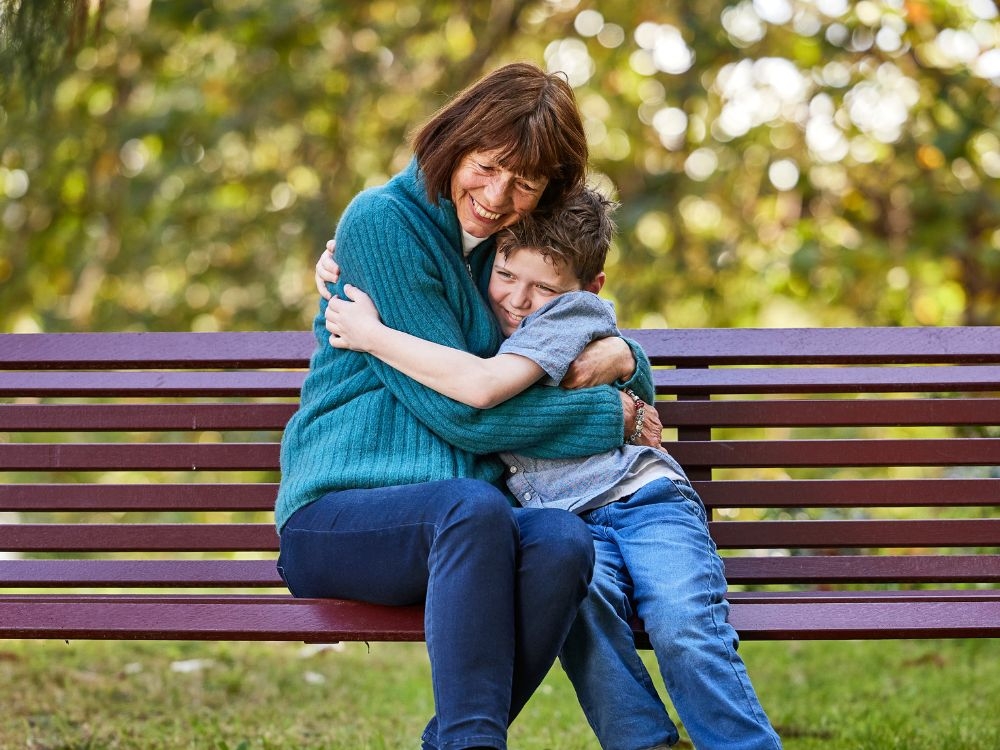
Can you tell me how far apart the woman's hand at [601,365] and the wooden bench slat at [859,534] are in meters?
0.56

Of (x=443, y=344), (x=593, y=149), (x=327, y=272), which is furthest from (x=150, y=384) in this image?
(x=593, y=149)

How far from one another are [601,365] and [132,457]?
1.25 metres

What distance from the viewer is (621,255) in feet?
24.2

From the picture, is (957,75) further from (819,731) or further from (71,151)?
(71,151)

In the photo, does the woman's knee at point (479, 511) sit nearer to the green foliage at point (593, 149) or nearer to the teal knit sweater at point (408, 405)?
the teal knit sweater at point (408, 405)

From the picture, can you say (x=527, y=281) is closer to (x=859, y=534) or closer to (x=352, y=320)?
(x=352, y=320)

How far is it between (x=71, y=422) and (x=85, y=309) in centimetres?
567

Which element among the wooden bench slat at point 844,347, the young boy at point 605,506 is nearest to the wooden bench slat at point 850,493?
the wooden bench slat at point 844,347

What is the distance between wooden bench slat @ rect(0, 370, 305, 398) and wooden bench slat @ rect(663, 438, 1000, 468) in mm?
1014

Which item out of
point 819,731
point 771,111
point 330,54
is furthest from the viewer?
point 330,54

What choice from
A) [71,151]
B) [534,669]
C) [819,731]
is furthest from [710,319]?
[534,669]

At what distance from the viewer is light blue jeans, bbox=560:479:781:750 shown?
2.25 meters

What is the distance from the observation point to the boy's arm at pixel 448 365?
8.08ft

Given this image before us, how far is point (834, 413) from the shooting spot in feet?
10.2
